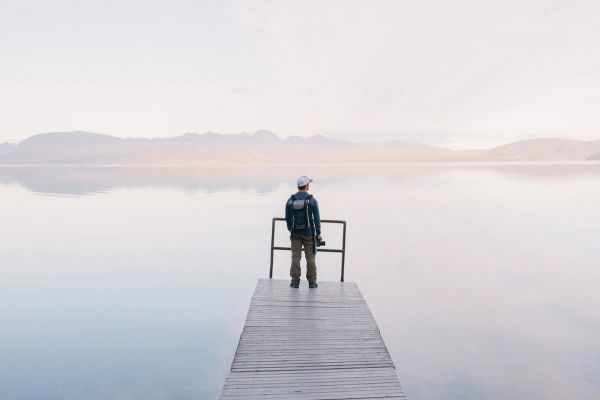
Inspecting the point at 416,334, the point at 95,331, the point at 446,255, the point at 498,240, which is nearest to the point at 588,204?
the point at 498,240

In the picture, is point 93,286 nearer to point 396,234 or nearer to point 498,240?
point 396,234

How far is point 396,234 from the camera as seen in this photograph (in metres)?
26.9

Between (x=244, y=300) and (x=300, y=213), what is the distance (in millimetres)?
7121

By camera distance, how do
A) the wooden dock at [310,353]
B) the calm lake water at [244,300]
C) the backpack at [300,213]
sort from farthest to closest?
1. the calm lake water at [244,300]
2. the backpack at [300,213]
3. the wooden dock at [310,353]

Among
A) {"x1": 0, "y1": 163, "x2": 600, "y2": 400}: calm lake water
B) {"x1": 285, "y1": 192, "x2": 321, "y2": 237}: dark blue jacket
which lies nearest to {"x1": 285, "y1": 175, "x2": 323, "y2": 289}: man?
{"x1": 285, "y1": 192, "x2": 321, "y2": 237}: dark blue jacket

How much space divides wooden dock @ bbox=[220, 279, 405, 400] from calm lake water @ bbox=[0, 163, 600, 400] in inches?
90.6

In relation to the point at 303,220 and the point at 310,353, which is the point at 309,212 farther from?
the point at 310,353

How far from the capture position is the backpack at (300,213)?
8.56 m

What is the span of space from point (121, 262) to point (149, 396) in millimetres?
11248

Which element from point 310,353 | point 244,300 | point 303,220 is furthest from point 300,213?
point 244,300

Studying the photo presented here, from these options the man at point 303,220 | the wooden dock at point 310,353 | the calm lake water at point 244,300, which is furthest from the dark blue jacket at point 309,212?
the calm lake water at point 244,300

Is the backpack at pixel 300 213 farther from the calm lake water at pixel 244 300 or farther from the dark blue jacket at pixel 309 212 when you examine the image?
the calm lake water at pixel 244 300

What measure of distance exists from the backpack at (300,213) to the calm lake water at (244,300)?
3.64 meters

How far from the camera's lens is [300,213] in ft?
28.6
